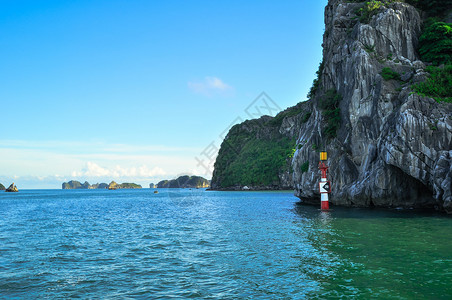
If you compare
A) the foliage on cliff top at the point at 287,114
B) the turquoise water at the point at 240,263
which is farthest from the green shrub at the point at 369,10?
the foliage on cliff top at the point at 287,114

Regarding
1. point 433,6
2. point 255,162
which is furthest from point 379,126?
point 255,162

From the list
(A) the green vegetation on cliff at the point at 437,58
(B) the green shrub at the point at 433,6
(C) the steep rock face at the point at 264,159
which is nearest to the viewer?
(A) the green vegetation on cliff at the point at 437,58

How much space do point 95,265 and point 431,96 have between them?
34078mm

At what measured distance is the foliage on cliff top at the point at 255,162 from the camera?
510 feet

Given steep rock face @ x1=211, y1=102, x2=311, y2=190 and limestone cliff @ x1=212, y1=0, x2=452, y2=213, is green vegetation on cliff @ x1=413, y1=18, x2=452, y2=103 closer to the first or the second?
limestone cliff @ x1=212, y1=0, x2=452, y2=213

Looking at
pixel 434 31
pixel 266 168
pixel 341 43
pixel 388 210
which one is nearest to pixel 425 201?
pixel 388 210

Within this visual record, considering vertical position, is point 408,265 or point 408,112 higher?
point 408,112

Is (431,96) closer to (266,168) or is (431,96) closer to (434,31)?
(434,31)

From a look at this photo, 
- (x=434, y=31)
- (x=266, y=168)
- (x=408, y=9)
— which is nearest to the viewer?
(x=434, y=31)

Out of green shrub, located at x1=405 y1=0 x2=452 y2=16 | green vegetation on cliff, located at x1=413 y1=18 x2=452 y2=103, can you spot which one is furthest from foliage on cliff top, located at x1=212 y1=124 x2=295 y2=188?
green vegetation on cliff, located at x1=413 y1=18 x2=452 y2=103

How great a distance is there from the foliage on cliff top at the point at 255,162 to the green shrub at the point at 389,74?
353 feet

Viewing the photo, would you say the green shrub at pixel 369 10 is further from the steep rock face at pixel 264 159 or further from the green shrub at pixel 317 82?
the steep rock face at pixel 264 159

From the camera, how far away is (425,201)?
35.3 meters

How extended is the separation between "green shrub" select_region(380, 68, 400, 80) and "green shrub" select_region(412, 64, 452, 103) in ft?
12.6
